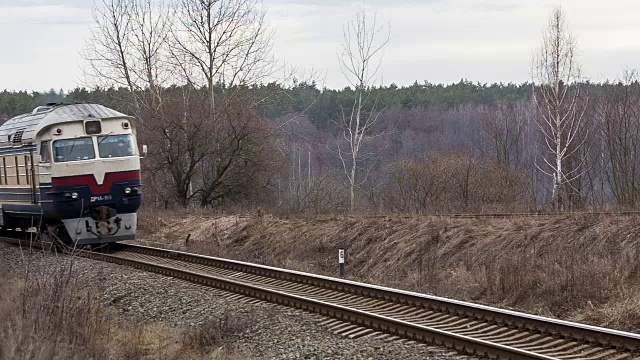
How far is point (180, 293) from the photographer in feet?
40.9

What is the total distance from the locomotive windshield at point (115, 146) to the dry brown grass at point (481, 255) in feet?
9.54

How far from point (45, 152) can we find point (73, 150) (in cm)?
62

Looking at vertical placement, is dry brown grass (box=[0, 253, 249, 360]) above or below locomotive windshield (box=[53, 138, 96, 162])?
below

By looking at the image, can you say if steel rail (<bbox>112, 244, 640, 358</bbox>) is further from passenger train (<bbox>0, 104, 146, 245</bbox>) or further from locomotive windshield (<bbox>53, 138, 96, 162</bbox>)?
locomotive windshield (<bbox>53, 138, 96, 162</bbox>)

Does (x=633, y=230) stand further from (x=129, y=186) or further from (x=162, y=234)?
(x=162, y=234)

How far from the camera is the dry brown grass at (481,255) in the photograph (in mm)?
10922

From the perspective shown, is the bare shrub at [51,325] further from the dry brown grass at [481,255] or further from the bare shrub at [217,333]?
the dry brown grass at [481,255]

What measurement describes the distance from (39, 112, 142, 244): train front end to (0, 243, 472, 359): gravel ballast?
2.24m

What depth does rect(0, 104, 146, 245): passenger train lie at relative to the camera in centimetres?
1741

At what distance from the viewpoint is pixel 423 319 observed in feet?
33.0

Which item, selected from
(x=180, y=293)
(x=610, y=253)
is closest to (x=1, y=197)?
(x=180, y=293)

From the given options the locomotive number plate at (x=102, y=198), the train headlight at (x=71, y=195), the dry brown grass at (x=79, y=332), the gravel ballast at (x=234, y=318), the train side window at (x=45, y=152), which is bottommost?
the gravel ballast at (x=234, y=318)

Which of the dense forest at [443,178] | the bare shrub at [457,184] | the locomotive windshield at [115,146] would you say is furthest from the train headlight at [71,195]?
the bare shrub at [457,184]

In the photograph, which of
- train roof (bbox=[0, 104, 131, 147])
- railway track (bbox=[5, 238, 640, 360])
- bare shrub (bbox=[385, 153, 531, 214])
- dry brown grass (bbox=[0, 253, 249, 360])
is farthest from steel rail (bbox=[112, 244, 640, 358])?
bare shrub (bbox=[385, 153, 531, 214])
